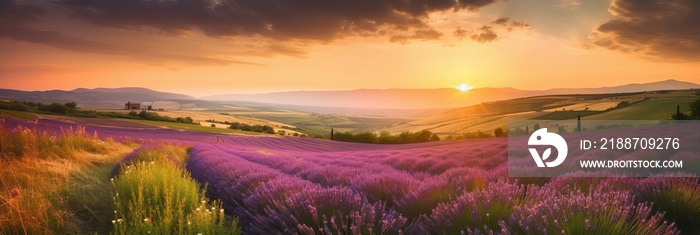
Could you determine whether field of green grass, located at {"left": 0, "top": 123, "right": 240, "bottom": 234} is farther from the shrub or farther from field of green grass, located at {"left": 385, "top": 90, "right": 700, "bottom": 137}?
field of green grass, located at {"left": 385, "top": 90, "right": 700, "bottom": 137}

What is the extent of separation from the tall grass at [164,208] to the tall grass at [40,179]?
711 millimetres

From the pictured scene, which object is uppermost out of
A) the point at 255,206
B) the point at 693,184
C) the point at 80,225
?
the point at 693,184

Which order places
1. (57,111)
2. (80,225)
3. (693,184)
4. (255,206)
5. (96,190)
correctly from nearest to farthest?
(693,184) → (255,206) → (80,225) → (96,190) → (57,111)

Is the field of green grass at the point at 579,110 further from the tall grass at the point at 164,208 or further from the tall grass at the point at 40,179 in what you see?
A: the tall grass at the point at 164,208

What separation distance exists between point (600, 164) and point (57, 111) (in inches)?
1146

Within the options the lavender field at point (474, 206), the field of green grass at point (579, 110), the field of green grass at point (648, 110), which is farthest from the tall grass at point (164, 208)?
the field of green grass at point (648, 110)

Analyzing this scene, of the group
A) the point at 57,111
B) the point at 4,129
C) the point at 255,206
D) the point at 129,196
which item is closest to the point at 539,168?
the point at 255,206

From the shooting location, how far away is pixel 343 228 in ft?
9.93

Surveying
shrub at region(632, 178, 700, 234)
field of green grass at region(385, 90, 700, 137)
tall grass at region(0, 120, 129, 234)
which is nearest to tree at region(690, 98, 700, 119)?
field of green grass at region(385, 90, 700, 137)

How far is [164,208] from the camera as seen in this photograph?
5.86m

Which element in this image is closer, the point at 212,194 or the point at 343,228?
the point at 343,228

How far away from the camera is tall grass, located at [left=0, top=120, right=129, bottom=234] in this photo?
16.6 feet

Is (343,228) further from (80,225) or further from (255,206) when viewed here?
(80,225)

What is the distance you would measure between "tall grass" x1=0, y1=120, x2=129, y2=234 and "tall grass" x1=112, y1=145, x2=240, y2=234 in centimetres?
71
